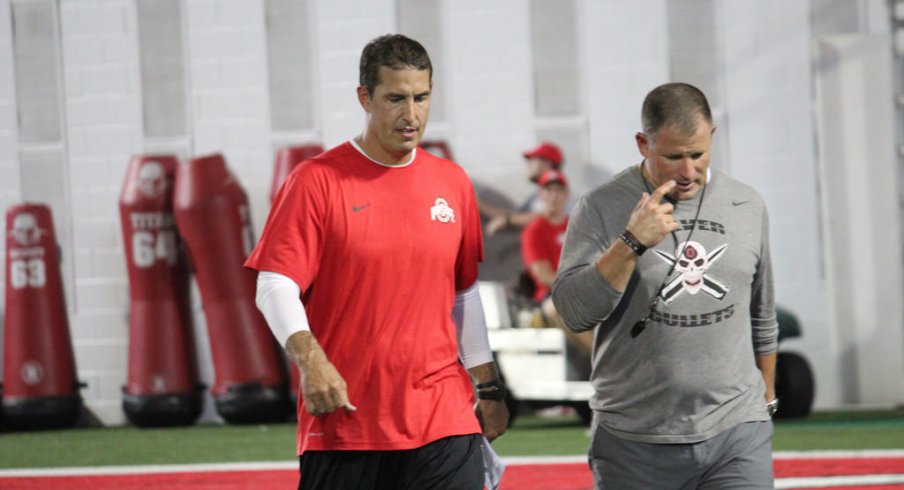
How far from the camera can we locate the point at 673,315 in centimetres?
311

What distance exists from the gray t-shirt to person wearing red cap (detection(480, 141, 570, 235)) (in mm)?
6861

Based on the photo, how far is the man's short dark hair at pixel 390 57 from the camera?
10.5ft

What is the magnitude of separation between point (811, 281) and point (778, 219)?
53 centimetres

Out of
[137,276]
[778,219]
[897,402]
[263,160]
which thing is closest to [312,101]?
[263,160]

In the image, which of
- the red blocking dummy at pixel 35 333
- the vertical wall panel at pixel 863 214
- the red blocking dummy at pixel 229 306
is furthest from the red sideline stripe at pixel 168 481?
the vertical wall panel at pixel 863 214

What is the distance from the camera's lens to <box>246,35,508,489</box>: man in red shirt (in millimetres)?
3115

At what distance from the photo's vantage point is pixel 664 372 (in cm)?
312

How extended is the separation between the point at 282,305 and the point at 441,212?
47cm

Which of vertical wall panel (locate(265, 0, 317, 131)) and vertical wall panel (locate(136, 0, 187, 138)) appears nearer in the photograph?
vertical wall panel (locate(265, 0, 317, 131))

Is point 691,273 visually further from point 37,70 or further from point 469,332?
point 37,70

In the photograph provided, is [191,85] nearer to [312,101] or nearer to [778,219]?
[312,101]

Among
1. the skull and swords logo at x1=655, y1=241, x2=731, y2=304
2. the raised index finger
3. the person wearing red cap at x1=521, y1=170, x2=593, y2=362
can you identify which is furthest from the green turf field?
the raised index finger

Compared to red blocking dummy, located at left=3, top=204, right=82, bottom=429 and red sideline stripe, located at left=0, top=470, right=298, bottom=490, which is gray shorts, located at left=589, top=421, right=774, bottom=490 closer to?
red sideline stripe, located at left=0, top=470, right=298, bottom=490

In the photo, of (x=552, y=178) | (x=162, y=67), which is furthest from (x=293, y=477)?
(x=162, y=67)
